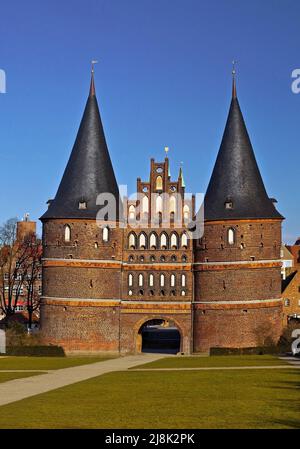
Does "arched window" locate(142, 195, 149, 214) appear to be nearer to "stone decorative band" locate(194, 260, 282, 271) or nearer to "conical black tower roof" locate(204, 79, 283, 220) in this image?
"conical black tower roof" locate(204, 79, 283, 220)

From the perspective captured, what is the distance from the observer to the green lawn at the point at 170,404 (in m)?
20.3

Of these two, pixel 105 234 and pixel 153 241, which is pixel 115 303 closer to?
pixel 105 234

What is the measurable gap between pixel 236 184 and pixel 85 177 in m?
9.94

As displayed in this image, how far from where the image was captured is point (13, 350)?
5088cm

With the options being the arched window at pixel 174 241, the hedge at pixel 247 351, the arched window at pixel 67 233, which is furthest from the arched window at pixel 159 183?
the hedge at pixel 247 351

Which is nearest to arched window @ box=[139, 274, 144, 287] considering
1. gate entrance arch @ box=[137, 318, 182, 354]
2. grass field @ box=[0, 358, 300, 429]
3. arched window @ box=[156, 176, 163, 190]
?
gate entrance arch @ box=[137, 318, 182, 354]

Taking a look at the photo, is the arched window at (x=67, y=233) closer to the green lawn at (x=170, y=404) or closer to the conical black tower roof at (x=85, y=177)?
the conical black tower roof at (x=85, y=177)

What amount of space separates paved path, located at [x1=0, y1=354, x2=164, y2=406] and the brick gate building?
8.75m

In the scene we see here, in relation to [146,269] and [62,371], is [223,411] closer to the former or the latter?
[62,371]

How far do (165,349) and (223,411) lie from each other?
37.8 m

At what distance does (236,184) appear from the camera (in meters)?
52.6

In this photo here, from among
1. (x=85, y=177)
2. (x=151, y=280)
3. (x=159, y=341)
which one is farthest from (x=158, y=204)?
(x=159, y=341)

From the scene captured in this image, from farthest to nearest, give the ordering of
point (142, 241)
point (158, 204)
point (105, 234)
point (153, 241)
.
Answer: point (142, 241) → point (153, 241) → point (158, 204) → point (105, 234)

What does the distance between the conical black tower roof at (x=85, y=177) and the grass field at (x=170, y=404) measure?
854 inches
